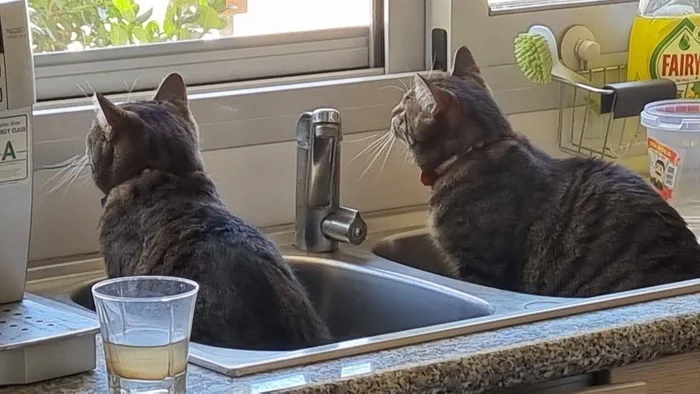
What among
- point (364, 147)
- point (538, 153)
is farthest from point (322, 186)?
point (538, 153)

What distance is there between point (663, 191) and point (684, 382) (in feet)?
2.13

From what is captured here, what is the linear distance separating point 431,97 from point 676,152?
41 cm

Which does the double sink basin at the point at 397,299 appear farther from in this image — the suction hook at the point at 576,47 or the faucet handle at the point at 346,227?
the suction hook at the point at 576,47

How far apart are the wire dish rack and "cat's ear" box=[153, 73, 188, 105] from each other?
2.36ft

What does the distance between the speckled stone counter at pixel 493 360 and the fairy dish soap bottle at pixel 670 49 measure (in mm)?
799

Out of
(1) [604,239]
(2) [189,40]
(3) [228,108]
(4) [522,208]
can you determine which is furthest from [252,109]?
(1) [604,239]

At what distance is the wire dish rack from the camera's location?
7.18 feet

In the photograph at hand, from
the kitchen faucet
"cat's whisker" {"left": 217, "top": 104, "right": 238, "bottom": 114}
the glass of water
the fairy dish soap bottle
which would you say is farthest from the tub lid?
the glass of water

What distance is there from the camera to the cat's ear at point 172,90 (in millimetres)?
1756

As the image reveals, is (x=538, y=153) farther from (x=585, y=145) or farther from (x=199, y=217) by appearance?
(x=199, y=217)

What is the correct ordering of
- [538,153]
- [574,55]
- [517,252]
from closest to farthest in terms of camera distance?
[517,252] < [538,153] < [574,55]

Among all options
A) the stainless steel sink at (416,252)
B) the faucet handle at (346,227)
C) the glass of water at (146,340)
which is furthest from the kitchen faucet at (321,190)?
the glass of water at (146,340)

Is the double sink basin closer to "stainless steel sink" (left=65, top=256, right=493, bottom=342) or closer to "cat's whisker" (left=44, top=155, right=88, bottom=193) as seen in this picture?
"stainless steel sink" (left=65, top=256, right=493, bottom=342)

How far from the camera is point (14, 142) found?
4.20 feet
